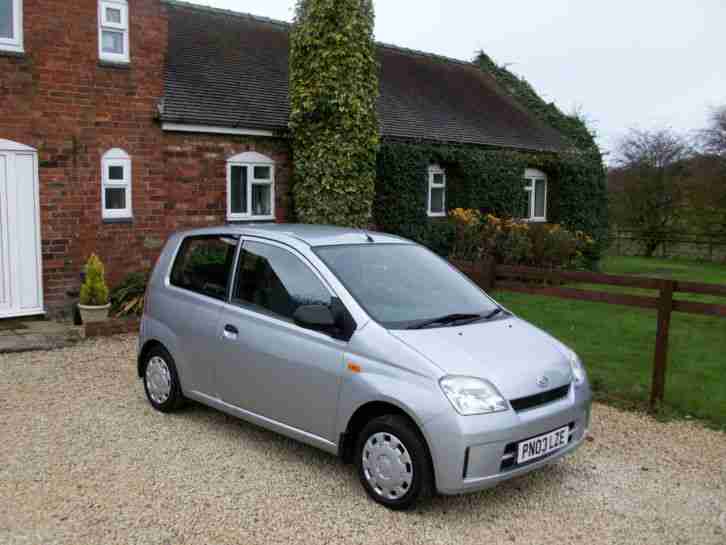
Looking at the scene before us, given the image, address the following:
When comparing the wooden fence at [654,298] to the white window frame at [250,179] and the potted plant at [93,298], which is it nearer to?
the potted plant at [93,298]

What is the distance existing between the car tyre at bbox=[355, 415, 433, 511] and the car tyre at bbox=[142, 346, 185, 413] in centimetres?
230

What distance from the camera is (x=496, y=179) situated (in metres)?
18.9

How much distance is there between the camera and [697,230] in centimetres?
2895

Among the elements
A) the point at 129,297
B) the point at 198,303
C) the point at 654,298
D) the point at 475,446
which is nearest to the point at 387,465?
the point at 475,446

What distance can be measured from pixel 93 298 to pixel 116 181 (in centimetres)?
229

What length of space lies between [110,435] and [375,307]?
2.67m

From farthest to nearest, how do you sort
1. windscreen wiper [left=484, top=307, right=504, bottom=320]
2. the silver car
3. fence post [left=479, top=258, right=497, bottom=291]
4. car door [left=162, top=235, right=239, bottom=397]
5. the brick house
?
the brick house < fence post [left=479, top=258, right=497, bottom=291] < car door [left=162, top=235, right=239, bottom=397] < windscreen wiper [left=484, top=307, right=504, bottom=320] < the silver car

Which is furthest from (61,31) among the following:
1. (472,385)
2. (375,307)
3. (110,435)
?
(472,385)

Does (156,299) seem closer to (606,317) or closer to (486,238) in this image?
(606,317)

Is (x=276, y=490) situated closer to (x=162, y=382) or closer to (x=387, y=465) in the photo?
(x=387, y=465)

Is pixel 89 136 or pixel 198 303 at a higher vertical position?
pixel 89 136

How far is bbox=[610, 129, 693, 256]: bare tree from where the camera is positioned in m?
29.9

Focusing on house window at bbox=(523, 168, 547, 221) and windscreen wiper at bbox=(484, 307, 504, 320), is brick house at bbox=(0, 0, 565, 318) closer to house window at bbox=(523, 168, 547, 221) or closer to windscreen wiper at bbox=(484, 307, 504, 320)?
windscreen wiper at bbox=(484, 307, 504, 320)

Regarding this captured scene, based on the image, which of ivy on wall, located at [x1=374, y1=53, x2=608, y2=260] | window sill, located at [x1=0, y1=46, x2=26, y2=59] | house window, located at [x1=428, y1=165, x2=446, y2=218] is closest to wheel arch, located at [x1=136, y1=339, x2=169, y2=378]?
window sill, located at [x1=0, y1=46, x2=26, y2=59]
